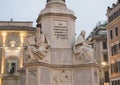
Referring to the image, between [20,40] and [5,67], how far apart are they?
584 centimetres

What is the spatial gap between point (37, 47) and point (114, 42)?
30.5m

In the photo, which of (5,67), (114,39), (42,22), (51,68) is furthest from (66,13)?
(5,67)

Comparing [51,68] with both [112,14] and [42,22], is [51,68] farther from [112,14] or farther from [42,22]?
[112,14]

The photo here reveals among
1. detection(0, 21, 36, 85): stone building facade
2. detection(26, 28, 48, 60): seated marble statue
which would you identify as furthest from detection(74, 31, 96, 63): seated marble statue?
detection(0, 21, 36, 85): stone building facade

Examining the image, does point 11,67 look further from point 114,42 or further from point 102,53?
point 114,42

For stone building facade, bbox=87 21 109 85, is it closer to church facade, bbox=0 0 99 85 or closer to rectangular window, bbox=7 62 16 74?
rectangular window, bbox=7 62 16 74

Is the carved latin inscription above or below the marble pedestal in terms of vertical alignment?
above

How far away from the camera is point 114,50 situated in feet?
143

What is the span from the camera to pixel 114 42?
43.5 meters

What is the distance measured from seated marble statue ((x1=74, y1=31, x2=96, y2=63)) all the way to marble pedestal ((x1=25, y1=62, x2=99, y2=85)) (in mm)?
345

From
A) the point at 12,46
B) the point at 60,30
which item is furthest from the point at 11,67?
the point at 60,30

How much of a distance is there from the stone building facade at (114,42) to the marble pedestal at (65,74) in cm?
2750

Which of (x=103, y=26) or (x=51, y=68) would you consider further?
(x=103, y=26)

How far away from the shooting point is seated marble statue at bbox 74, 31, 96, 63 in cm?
1486
